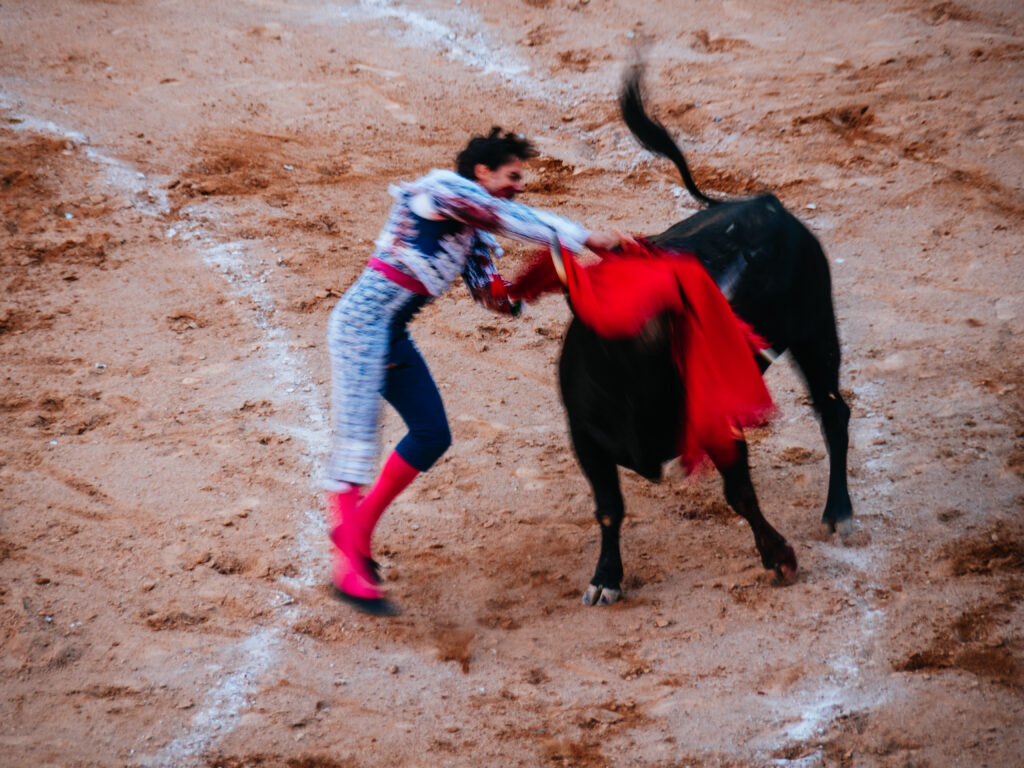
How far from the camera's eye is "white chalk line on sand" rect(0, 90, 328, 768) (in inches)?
120

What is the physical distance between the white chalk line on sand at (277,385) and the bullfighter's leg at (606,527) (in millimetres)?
1181

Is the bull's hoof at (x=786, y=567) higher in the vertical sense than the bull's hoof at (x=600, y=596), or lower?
higher

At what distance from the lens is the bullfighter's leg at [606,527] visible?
3.46 meters

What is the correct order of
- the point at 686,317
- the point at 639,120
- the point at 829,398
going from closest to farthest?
the point at 686,317, the point at 639,120, the point at 829,398

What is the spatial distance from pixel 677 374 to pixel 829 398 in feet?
4.17

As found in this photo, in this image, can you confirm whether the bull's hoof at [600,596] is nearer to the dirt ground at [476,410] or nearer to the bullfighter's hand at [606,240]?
the dirt ground at [476,410]

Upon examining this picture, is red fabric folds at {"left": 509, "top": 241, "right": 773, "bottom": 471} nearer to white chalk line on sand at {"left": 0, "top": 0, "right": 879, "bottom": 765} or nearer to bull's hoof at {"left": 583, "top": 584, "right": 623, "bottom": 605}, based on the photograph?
bull's hoof at {"left": 583, "top": 584, "right": 623, "bottom": 605}

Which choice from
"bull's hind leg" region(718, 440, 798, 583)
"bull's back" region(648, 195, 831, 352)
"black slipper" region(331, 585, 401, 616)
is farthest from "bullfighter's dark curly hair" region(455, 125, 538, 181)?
"black slipper" region(331, 585, 401, 616)

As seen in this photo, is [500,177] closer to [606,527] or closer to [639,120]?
[639,120]

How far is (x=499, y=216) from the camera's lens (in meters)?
2.78

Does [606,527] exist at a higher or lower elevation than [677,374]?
lower

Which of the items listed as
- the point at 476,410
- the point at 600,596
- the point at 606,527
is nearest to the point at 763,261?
the point at 606,527

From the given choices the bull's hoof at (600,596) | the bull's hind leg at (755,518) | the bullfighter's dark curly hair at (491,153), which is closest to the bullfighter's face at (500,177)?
the bullfighter's dark curly hair at (491,153)

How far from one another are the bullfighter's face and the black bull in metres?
0.51
